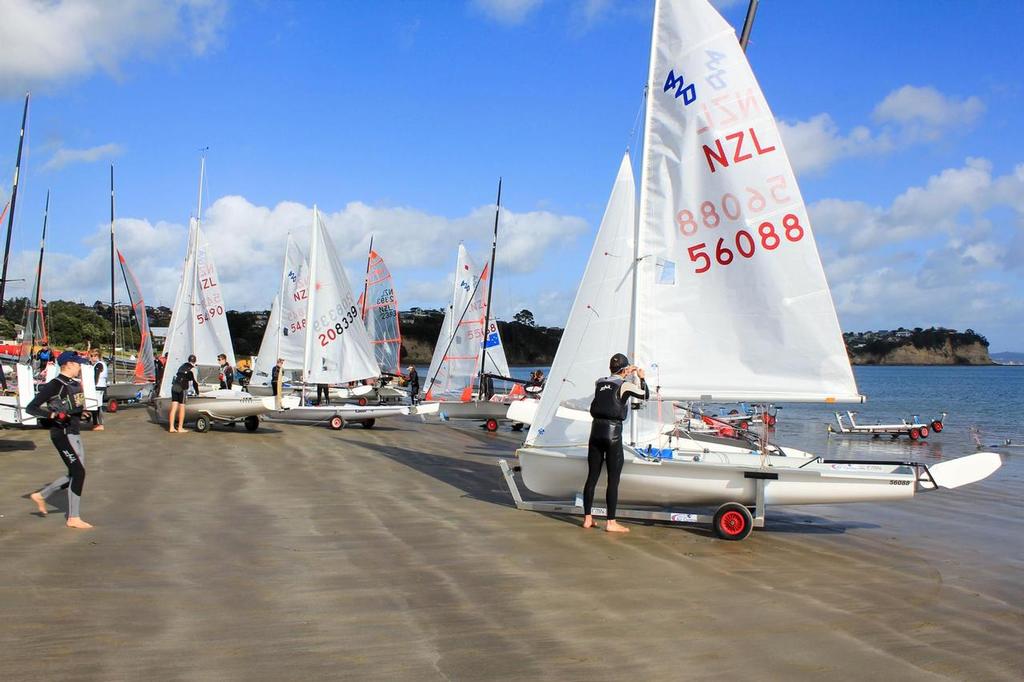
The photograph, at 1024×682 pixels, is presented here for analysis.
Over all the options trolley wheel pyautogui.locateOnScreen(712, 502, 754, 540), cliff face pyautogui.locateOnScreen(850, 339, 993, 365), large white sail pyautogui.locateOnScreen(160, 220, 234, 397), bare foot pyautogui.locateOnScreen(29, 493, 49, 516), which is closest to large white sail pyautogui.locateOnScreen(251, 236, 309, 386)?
large white sail pyautogui.locateOnScreen(160, 220, 234, 397)

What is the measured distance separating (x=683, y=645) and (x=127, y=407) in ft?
71.8

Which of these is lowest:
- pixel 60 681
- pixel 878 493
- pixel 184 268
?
pixel 60 681

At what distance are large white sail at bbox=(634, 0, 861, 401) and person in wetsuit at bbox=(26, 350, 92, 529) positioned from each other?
5.07 metres

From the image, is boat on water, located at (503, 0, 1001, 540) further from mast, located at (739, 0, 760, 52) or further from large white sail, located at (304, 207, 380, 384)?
large white sail, located at (304, 207, 380, 384)

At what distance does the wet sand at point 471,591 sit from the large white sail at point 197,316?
10505mm

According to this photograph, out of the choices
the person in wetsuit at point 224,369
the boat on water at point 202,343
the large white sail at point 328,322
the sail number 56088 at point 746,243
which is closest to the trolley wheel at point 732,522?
the sail number 56088 at point 746,243

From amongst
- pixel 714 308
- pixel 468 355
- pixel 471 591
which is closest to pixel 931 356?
pixel 468 355

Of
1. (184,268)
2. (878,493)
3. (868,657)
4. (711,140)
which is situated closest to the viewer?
(868,657)

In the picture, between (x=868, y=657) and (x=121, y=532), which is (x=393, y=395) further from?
(x=868, y=657)

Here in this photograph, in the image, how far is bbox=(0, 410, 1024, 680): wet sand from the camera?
425 cm

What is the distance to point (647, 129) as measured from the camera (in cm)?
838

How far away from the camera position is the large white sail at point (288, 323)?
22.2 m

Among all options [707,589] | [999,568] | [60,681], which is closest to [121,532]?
[60,681]

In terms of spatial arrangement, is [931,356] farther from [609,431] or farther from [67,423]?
[67,423]
